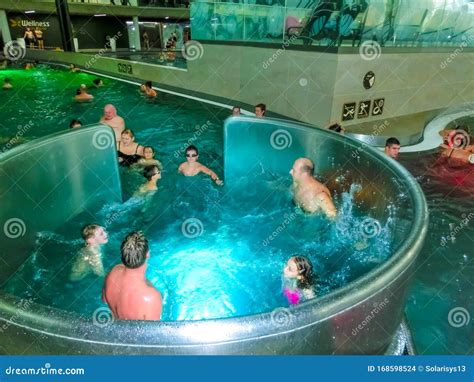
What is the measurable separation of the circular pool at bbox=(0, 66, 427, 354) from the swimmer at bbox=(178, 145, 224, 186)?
0.14m

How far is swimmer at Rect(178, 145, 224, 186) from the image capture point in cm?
568

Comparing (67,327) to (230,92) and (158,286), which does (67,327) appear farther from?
(230,92)

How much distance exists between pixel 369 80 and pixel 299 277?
248 inches

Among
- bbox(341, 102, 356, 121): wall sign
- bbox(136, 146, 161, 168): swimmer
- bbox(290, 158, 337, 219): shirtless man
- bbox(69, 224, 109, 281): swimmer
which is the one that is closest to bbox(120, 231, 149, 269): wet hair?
bbox(69, 224, 109, 281): swimmer

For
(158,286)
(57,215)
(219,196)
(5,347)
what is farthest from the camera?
(219,196)

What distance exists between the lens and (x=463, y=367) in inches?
84.8

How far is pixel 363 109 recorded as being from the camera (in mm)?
8078

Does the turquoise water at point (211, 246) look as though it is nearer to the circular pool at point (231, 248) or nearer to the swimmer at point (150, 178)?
the circular pool at point (231, 248)

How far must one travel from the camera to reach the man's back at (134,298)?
2.43 meters

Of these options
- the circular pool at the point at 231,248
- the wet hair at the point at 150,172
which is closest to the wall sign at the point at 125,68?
the circular pool at the point at 231,248

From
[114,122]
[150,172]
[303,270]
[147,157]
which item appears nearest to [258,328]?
[303,270]

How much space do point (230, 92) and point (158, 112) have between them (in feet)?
7.08

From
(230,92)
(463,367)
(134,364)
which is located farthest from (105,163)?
(230,92)

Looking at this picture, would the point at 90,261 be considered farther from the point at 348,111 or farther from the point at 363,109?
the point at 363,109
